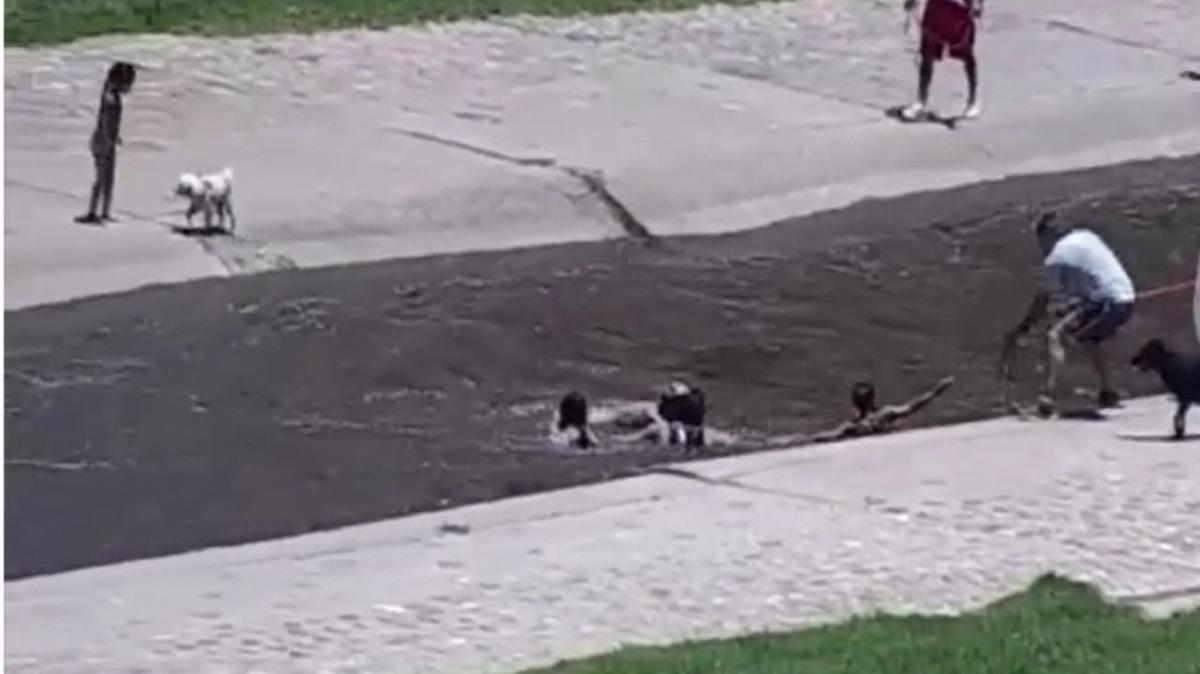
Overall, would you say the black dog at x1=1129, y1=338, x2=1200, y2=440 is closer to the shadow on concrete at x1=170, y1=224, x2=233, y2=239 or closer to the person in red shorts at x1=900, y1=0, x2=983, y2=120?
the shadow on concrete at x1=170, y1=224, x2=233, y2=239

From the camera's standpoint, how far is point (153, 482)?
12.0 meters

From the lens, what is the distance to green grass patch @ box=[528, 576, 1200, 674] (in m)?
7.60

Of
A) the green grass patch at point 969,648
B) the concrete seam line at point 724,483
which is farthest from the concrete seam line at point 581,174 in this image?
the green grass patch at point 969,648

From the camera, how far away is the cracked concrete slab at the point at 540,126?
56.1ft

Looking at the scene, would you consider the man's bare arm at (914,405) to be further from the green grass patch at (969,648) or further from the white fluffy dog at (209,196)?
the green grass patch at (969,648)

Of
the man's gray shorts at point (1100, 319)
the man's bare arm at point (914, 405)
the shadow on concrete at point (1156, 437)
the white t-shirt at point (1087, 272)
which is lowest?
the man's bare arm at point (914, 405)

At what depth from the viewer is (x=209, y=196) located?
53.5 ft

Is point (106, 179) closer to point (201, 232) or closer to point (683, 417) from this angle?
point (201, 232)

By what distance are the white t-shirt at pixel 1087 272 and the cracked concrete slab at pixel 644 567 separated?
1.65 metres

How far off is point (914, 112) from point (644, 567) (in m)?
10.9

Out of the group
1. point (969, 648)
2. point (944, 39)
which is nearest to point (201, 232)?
point (944, 39)

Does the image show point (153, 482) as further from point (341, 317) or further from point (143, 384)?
point (341, 317)

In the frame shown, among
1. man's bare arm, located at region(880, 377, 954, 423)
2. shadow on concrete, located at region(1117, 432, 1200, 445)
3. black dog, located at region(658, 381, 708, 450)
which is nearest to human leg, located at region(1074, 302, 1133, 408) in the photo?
man's bare arm, located at region(880, 377, 954, 423)

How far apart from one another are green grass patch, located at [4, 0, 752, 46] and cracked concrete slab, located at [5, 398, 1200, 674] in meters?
10.3
